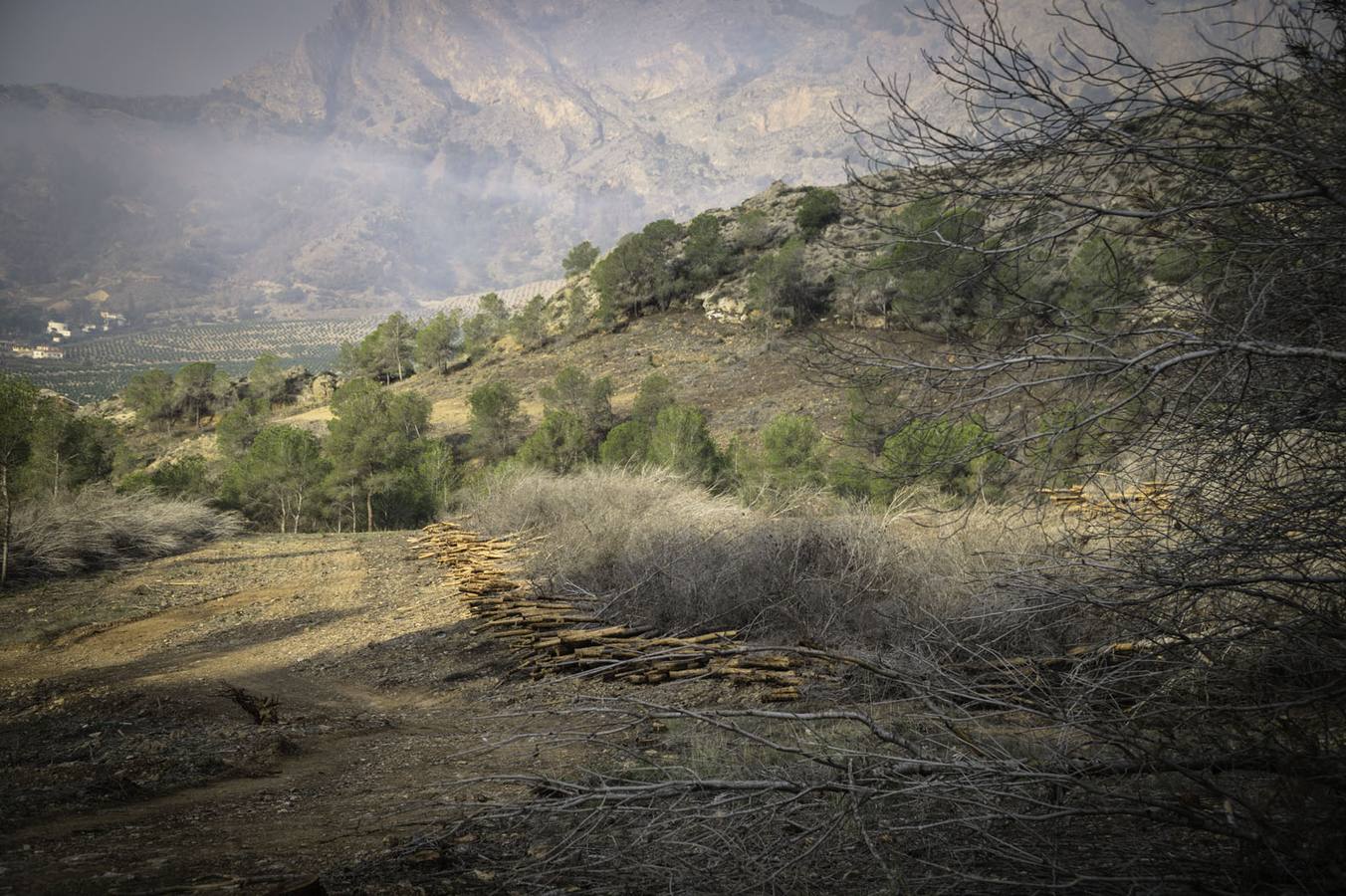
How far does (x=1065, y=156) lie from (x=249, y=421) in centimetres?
4275

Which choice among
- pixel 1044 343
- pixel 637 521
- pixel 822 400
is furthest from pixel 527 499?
pixel 822 400

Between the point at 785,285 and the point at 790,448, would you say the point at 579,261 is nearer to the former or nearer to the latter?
the point at 785,285

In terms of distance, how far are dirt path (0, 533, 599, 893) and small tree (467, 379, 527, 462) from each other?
719 inches

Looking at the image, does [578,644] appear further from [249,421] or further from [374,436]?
[249,421]

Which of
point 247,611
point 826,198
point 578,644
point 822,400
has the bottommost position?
point 247,611

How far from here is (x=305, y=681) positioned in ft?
23.2

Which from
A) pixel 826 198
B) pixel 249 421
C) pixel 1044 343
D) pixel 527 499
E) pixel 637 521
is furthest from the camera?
pixel 826 198

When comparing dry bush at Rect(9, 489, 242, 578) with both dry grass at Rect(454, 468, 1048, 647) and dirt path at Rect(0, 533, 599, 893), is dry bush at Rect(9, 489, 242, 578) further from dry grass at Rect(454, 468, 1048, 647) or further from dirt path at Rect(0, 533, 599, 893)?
dry grass at Rect(454, 468, 1048, 647)

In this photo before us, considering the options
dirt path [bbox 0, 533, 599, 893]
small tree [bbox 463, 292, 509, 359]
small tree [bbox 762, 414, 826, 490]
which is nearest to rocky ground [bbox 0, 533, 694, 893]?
dirt path [bbox 0, 533, 599, 893]

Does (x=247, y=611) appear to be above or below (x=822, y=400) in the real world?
below

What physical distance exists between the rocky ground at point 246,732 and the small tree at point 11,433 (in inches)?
52.4

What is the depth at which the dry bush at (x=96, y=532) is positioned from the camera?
12469 mm

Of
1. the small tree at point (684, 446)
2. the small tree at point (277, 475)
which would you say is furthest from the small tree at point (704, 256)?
the small tree at point (277, 475)

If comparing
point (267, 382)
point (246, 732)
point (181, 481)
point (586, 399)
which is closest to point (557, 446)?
point (586, 399)
